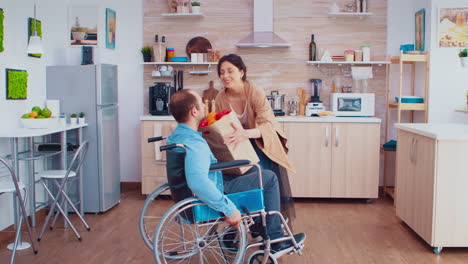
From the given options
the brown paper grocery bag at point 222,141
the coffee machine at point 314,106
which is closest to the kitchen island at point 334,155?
the coffee machine at point 314,106

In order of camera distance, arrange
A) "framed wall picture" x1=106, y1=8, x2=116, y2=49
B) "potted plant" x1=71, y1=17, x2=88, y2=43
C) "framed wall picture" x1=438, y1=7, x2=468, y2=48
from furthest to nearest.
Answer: "framed wall picture" x1=106, y1=8, x2=116, y2=49 < "potted plant" x1=71, y1=17, x2=88, y2=43 < "framed wall picture" x1=438, y1=7, x2=468, y2=48

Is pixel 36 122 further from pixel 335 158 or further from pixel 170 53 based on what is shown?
pixel 335 158

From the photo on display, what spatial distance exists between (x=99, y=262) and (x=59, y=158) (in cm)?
152

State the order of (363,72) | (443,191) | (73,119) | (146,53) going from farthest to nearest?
(146,53), (363,72), (73,119), (443,191)

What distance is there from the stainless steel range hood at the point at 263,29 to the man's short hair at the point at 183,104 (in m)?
2.74

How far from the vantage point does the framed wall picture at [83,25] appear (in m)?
5.16

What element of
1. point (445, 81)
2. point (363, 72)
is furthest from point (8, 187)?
point (445, 81)

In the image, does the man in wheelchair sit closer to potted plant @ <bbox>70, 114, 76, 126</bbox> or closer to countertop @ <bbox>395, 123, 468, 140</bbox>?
countertop @ <bbox>395, 123, 468, 140</bbox>

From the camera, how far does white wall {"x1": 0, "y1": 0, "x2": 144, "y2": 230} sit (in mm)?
4008

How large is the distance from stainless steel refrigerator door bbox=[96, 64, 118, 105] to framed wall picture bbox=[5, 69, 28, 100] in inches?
23.4

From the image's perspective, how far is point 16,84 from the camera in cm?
408

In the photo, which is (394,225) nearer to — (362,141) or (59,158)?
(362,141)

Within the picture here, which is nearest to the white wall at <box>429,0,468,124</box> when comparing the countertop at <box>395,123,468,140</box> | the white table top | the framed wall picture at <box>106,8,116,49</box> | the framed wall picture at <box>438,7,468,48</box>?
the framed wall picture at <box>438,7,468,48</box>

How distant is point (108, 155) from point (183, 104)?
2299mm
